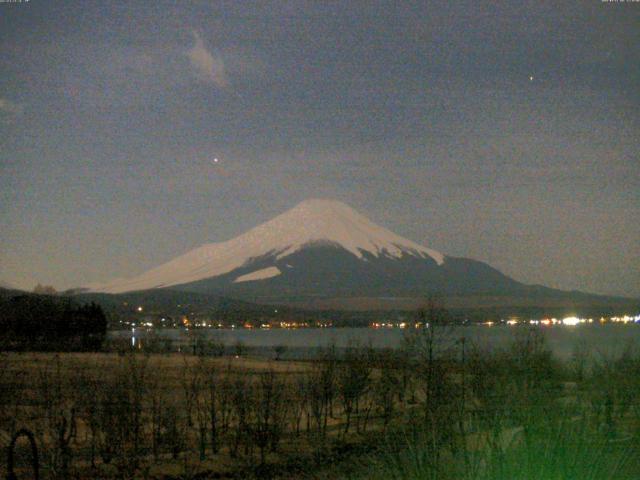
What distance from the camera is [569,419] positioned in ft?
19.9

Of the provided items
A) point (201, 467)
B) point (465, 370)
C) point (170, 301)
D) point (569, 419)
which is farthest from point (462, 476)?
point (170, 301)

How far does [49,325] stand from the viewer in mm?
59062

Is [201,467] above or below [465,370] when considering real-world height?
below

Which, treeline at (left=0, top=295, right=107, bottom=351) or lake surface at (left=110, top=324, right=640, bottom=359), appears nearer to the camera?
lake surface at (left=110, top=324, right=640, bottom=359)

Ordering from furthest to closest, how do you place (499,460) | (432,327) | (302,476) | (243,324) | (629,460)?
(243,324)
(432,327)
(302,476)
(629,460)
(499,460)

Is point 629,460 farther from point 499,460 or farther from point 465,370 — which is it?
point 465,370

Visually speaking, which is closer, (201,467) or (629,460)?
(629,460)

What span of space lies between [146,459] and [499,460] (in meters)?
10.4

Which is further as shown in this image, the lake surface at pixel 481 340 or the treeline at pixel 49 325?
the treeline at pixel 49 325

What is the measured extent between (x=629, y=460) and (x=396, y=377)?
1671 cm

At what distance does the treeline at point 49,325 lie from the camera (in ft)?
176

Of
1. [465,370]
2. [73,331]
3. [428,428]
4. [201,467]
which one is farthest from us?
[73,331]

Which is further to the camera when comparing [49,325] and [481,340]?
[49,325]

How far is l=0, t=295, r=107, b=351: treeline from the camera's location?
53638mm
